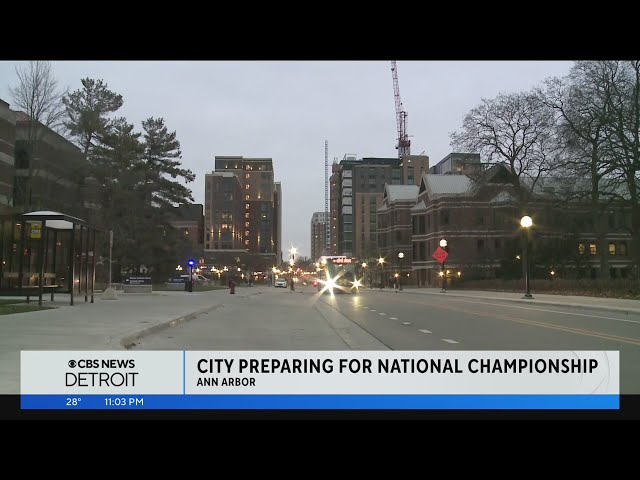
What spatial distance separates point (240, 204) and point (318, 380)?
94.5 meters

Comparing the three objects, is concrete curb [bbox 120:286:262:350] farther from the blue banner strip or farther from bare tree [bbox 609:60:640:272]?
bare tree [bbox 609:60:640:272]

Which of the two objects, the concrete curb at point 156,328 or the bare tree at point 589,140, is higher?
the bare tree at point 589,140

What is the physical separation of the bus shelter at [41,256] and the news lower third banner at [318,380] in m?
15.5

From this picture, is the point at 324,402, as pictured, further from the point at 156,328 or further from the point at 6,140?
the point at 6,140

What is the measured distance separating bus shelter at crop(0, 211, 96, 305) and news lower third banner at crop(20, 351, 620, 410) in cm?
1550

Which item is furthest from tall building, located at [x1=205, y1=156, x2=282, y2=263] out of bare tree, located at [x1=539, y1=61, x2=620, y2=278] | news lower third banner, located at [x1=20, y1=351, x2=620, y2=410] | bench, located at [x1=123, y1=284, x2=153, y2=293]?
news lower third banner, located at [x1=20, y1=351, x2=620, y2=410]

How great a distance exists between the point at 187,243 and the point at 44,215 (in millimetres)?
36142

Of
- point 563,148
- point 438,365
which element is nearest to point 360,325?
point 438,365

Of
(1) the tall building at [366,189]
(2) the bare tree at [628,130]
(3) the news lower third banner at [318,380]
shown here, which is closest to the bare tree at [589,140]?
(2) the bare tree at [628,130]

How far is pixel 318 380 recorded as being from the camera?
11.7 ft

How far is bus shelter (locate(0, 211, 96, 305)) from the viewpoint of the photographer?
58.7 ft

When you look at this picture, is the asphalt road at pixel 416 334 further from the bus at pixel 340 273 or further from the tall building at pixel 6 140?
the tall building at pixel 6 140

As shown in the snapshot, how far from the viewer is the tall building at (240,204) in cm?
8612
